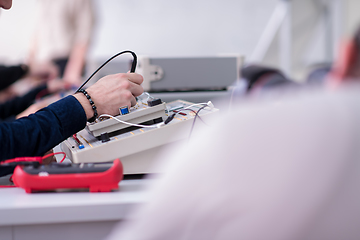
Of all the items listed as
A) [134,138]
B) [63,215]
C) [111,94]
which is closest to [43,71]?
[111,94]

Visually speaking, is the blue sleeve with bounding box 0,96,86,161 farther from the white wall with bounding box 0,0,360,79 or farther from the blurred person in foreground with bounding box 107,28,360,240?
the white wall with bounding box 0,0,360,79

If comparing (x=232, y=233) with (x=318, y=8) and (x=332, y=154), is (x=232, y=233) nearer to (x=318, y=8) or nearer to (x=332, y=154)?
Result: (x=332, y=154)

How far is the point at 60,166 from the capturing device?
23.6 inches

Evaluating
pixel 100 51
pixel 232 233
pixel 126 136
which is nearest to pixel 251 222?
pixel 232 233

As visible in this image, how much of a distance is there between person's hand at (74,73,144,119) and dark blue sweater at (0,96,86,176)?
0.11 ft

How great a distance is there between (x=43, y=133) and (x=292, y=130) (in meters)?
0.62

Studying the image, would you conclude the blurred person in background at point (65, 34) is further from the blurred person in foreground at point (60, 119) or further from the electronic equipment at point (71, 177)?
the electronic equipment at point (71, 177)

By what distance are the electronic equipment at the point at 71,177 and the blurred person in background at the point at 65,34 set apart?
1.50 metres

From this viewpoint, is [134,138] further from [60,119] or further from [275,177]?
[275,177]

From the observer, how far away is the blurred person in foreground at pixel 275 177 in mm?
215

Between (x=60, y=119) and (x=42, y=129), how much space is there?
4 centimetres

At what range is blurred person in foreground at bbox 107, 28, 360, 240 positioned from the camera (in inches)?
8.5

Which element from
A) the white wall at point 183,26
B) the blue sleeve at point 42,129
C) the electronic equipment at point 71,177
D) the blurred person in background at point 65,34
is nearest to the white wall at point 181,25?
the white wall at point 183,26

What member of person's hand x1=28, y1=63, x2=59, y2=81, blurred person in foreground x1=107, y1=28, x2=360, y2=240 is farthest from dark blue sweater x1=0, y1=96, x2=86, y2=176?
person's hand x1=28, y1=63, x2=59, y2=81
